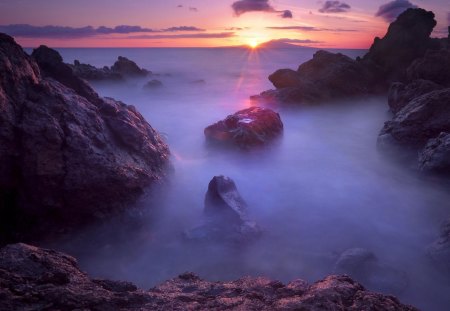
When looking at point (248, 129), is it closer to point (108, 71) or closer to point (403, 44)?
point (403, 44)

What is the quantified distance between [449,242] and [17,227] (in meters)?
7.46

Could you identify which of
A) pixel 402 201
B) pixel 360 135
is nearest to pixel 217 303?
pixel 402 201

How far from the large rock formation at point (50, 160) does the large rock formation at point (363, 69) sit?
16.7 m

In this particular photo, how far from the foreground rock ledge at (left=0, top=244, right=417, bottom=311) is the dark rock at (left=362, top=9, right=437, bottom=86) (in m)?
23.5

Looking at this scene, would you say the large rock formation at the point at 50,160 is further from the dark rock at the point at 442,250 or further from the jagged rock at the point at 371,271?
the dark rock at the point at 442,250

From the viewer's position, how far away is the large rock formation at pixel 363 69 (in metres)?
21.9

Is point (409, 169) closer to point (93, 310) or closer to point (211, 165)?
point (211, 165)

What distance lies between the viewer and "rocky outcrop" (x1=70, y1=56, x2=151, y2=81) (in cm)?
3247

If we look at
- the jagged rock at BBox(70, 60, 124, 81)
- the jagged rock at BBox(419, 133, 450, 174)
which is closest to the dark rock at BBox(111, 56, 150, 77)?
the jagged rock at BBox(70, 60, 124, 81)

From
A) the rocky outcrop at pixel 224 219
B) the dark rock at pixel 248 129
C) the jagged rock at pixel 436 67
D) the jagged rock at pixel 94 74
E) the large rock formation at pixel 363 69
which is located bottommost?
the rocky outcrop at pixel 224 219

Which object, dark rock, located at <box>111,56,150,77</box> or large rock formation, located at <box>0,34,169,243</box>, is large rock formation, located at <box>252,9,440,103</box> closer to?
large rock formation, located at <box>0,34,169,243</box>

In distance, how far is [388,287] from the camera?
17.5 ft

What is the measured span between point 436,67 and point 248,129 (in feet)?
33.7

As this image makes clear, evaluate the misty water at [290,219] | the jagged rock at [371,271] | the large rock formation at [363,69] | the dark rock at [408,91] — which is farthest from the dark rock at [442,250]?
the large rock formation at [363,69]
